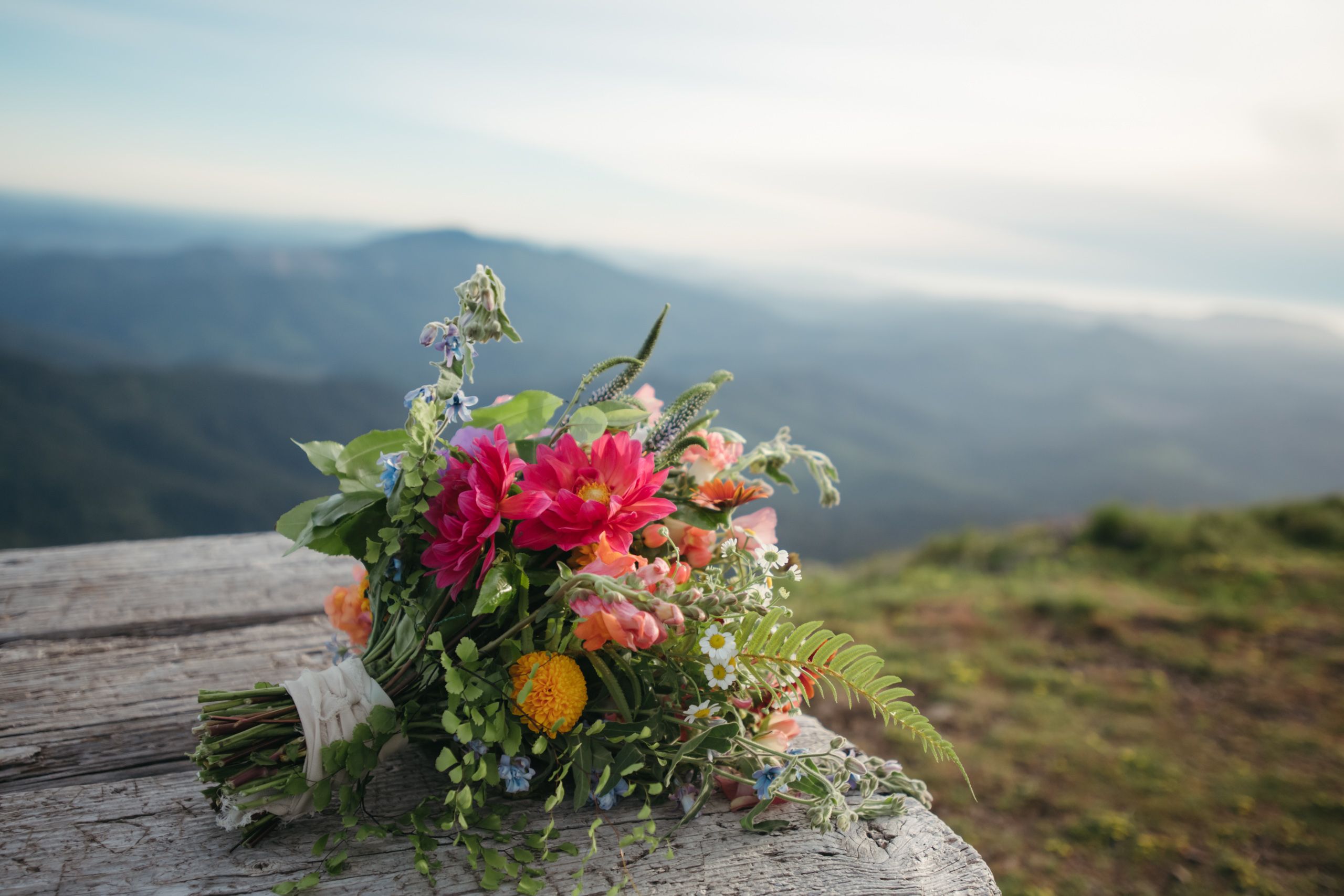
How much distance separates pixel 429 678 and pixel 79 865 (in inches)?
21.5

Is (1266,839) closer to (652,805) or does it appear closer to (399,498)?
(652,805)

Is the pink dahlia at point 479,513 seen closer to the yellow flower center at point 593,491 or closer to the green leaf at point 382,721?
the yellow flower center at point 593,491

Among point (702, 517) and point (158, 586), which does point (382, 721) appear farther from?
point (158, 586)

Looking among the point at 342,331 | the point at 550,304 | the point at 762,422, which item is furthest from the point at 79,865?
the point at 550,304

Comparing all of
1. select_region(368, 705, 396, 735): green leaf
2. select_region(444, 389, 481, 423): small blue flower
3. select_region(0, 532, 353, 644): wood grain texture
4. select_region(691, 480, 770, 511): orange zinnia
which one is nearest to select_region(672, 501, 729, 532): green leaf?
select_region(691, 480, 770, 511): orange zinnia

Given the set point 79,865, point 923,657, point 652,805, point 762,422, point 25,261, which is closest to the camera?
point 79,865

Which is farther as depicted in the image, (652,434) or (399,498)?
(652,434)

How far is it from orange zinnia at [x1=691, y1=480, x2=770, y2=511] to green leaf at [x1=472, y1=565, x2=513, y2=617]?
1.32ft

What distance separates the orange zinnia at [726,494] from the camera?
127cm

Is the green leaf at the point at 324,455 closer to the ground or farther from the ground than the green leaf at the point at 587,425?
closer to the ground

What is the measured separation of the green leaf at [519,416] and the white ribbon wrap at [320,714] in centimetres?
43

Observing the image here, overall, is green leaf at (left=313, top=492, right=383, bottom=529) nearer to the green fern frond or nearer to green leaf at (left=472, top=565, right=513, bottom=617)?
green leaf at (left=472, top=565, right=513, bottom=617)

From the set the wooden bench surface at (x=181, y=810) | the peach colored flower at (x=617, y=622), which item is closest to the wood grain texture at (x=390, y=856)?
the wooden bench surface at (x=181, y=810)

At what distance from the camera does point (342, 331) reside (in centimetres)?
12519
